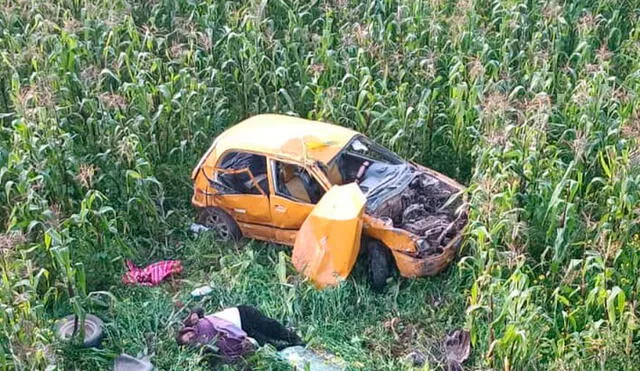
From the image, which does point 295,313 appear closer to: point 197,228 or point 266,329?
point 266,329

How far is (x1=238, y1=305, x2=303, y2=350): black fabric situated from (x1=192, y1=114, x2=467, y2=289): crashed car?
2.33 ft

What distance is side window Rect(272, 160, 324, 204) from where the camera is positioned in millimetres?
8383

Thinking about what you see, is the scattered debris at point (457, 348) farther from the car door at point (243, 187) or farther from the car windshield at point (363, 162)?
the car door at point (243, 187)

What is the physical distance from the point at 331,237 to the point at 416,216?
91 cm

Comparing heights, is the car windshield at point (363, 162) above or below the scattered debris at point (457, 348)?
above

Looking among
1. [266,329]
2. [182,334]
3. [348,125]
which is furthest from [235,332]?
[348,125]

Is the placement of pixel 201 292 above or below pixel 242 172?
below

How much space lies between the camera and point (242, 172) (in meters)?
8.66

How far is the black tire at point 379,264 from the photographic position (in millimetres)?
8039

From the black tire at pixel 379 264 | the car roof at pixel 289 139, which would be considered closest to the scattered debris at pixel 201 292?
the car roof at pixel 289 139

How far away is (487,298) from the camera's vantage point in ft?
23.7

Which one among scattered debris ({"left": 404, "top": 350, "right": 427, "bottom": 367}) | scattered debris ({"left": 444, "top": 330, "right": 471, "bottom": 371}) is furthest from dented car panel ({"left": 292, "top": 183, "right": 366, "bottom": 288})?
scattered debris ({"left": 444, "top": 330, "right": 471, "bottom": 371})

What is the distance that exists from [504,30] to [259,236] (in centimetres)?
418

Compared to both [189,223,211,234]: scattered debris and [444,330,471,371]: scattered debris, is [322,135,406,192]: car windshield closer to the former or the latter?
[189,223,211,234]: scattered debris
